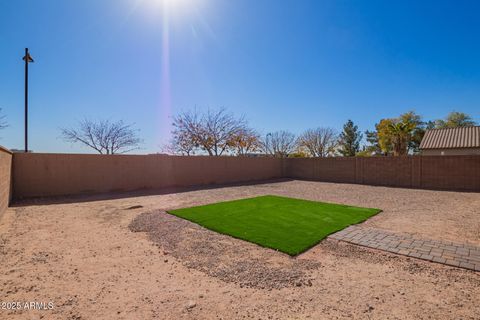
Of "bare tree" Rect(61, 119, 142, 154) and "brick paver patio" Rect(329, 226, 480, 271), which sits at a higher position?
"bare tree" Rect(61, 119, 142, 154)

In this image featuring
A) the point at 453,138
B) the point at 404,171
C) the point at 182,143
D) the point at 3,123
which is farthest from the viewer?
the point at 182,143

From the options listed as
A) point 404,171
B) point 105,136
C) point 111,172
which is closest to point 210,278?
point 111,172

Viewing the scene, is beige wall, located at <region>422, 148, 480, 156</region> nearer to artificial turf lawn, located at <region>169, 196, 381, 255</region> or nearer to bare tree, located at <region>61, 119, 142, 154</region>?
artificial turf lawn, located at <region>169, 196, 381, 255</region>

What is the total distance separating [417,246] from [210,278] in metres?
2.96

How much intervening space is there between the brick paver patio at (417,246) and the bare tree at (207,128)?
53.0 feet

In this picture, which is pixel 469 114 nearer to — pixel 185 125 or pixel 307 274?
pixel 185 125

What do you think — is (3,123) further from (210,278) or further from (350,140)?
(350,140)

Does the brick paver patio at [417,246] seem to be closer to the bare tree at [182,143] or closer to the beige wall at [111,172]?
the beige wall at [111,172]

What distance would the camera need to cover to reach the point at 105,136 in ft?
56.6

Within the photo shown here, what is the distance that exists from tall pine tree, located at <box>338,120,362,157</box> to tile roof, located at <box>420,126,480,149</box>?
1090cm

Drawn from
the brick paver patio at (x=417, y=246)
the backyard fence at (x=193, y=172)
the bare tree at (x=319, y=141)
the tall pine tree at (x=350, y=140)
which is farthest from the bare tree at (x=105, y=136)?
the tall pine tree at (x=350, y=140)

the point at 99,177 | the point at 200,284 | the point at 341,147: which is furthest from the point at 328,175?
the point at 341,147

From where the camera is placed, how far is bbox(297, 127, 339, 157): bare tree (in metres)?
26.4

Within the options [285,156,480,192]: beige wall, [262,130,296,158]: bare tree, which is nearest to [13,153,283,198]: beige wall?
[285,156,480,192]: beige wall
